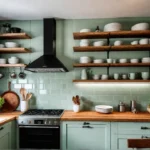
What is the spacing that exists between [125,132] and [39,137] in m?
1.25

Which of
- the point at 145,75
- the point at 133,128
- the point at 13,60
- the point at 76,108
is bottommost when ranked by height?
the point at 133,128

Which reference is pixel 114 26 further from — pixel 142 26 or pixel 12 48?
pixel 12 48

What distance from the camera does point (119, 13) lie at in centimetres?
300

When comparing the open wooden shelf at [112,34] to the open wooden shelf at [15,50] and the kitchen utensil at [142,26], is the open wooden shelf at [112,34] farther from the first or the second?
the open wooden shelf at [15,50]

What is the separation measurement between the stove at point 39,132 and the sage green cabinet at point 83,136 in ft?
0.38

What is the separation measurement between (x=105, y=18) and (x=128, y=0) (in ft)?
2.48

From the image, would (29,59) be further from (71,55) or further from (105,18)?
(105,18)

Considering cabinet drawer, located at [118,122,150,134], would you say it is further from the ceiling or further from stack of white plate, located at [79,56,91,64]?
the ceiling

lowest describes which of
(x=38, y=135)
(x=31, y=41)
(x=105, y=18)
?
(x=38, y=135)

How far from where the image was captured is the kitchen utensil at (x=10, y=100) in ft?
10.7

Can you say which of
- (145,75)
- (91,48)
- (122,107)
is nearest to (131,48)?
(145,75)

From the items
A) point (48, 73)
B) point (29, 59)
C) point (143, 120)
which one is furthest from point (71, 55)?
point (143, 120)

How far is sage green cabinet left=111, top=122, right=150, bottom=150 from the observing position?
8.38 feet

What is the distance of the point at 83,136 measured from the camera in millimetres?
2637
